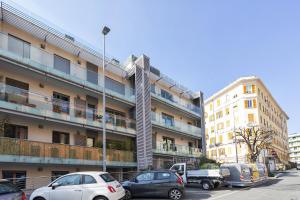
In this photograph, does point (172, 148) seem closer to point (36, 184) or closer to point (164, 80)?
point (164, 80)

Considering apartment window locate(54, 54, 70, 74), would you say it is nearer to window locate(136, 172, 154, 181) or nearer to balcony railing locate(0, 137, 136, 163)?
balcony railing locate(0, 137, 136, 163)

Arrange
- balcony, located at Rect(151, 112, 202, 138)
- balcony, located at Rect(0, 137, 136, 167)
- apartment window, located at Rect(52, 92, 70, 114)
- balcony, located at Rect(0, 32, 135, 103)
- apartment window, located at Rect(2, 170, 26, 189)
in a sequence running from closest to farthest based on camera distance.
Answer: balcony, located at Rect(0, 137, 136, 167) → apartment window, located at Rect(2, 170, 26, 189) → balcony, located at Rect(0, 32, 135, 103) → apartment window, located at Rect(52, 92, 70, 114) → balcony, located at Rect(151, 112, 202, 138)

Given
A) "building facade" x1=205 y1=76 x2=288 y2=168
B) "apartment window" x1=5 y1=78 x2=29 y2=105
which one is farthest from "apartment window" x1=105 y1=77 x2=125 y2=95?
"building facade" x1=205 y1=76 x2=288 y2=168

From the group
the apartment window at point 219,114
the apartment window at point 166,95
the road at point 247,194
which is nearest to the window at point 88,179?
the road at point 247,194

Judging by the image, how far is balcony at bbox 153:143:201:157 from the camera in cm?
3334

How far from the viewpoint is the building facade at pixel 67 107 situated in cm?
2050

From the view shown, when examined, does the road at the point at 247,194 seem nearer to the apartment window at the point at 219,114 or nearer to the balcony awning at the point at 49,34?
the balcony awning at the point at 49,34

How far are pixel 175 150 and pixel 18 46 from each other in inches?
787

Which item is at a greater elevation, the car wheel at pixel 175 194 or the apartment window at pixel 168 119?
the apartment window at pixel 168 119

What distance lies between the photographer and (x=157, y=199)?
58.3 feet

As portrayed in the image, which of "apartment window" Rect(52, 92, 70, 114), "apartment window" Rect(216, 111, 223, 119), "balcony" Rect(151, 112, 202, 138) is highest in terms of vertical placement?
"apartment window" Rect(216, 111, 223, 119)

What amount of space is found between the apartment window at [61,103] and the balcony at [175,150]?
10.9 m

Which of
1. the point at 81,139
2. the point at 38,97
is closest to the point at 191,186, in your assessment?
the point at 81,139

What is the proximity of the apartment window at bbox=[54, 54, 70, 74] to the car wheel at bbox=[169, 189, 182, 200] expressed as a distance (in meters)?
12.6
